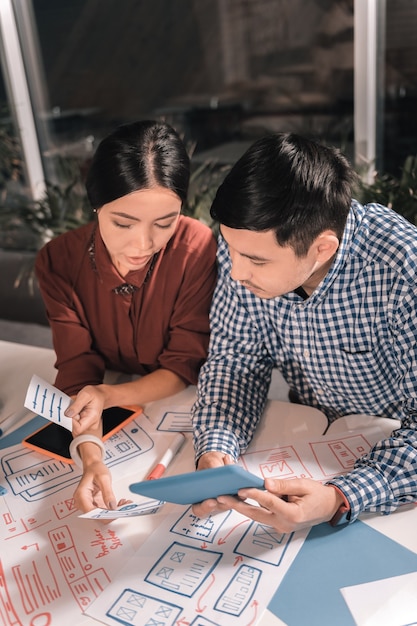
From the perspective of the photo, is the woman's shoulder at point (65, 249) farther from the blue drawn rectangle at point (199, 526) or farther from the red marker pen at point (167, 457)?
the blue drawn rectangle at point (199, 526)

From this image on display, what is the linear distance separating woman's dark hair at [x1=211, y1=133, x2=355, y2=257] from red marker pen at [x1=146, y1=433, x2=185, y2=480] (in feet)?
1.50

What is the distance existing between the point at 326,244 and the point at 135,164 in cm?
42

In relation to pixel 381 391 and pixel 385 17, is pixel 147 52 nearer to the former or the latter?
pixel 385 17

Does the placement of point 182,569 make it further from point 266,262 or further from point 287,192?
point 287,192

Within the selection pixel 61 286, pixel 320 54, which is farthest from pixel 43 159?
pixel 61 286

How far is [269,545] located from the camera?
945 mm

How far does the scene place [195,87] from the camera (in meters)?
3.32

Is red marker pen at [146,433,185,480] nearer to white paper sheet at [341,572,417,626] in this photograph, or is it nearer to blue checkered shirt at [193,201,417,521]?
blue checkered shirt at [193,201,417,521]

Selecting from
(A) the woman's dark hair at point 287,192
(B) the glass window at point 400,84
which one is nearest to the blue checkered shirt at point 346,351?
(A) the woman's dark hair at point 287,192

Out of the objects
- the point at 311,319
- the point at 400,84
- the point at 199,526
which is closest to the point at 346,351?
the point at 311,319

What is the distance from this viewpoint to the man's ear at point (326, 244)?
107 centimetres

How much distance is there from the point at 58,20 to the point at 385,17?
185 cm

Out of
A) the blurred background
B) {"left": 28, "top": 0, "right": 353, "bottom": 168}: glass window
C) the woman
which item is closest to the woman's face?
the woman

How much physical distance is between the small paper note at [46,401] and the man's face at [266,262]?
0.41 meters
